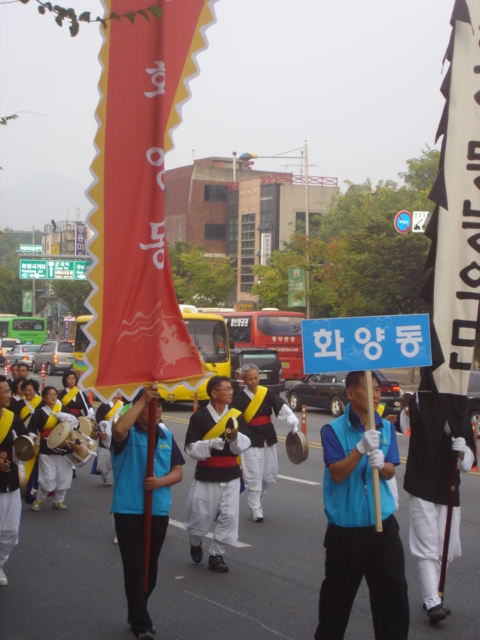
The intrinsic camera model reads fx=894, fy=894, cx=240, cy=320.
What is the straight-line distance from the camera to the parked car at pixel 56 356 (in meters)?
44.5

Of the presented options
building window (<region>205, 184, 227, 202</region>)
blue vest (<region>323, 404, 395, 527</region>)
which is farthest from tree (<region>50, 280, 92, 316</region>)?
blue vest (<region>323, 404, 395, 527</region>)

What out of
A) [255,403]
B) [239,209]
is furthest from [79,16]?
[239,209]

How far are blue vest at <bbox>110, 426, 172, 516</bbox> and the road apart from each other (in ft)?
3.41

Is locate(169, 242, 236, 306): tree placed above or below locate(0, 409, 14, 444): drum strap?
above

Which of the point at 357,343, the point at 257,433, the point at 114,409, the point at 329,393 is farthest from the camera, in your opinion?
the point at 329,393

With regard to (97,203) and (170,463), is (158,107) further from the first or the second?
(170,463)

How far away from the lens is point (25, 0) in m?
5.08

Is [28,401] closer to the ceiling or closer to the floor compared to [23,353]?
closer to the ceiling

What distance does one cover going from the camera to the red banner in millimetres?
5441

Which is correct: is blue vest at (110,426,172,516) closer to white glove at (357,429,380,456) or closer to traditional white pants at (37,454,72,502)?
white glove at (357,429,380,456)

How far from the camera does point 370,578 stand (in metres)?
5.05

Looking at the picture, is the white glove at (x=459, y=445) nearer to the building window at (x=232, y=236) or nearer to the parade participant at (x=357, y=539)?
the parade participant at (x=357, y=539)

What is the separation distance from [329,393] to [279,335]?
13644 mm

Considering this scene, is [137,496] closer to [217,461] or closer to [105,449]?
[217,461]
